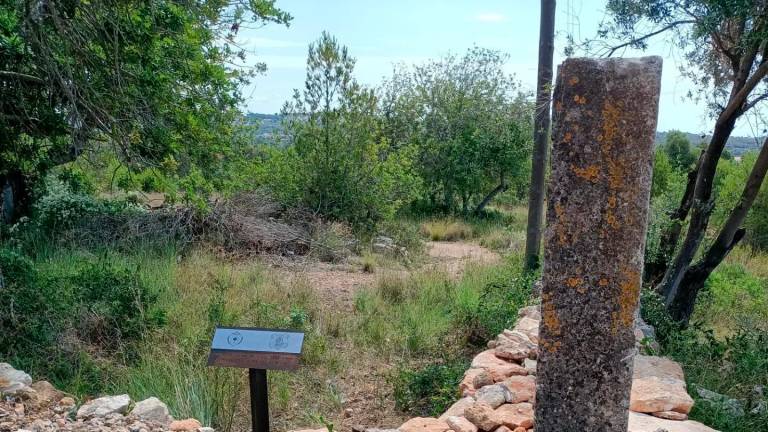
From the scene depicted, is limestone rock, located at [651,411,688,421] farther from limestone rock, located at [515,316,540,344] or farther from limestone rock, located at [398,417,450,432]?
limestone rock, located at [515,316,540,344]

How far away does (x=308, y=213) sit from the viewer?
13.4 metres

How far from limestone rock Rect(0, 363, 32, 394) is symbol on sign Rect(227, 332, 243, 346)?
1849 mm

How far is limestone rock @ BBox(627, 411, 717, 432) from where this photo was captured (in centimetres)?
358

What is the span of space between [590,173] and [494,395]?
2222mm

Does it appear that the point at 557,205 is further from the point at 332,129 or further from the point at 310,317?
the point at 332,129

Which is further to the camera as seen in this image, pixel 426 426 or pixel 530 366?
pixel 530 366

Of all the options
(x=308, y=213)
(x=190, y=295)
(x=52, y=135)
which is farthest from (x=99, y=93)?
(x=308, y=213)

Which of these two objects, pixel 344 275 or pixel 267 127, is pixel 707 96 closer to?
pixel 344 275

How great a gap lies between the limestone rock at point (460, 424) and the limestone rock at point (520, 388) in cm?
46

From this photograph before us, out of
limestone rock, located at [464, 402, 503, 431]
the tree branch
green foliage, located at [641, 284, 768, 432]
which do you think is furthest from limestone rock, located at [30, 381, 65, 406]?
green foliage, located at [641, 284, 768, 432]

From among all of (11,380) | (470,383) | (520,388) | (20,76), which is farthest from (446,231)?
(11,380)

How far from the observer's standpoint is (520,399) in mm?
4227

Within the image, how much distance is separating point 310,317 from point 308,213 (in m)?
6.14

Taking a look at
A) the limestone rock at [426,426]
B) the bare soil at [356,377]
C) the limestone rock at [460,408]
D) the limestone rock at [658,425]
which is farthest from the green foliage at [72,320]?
the limestone rock at [658,425]
